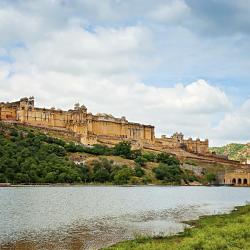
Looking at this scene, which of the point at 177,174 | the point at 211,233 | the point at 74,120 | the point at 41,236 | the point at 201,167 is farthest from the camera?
the point at 74,120

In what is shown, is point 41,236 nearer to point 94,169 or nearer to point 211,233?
point 211,233

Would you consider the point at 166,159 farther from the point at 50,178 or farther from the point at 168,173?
the point at 50,178

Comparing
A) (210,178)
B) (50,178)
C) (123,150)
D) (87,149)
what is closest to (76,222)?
(50,178)

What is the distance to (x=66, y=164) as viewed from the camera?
9669 centimetres

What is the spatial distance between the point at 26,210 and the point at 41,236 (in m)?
14.0

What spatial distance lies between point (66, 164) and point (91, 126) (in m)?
47.4

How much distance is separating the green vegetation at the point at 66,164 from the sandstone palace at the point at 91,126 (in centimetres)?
1025

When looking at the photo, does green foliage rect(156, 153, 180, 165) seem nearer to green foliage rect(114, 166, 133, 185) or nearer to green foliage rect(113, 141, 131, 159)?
green foliage rect(113, 141, 131, 159)

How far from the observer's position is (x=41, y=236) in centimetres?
2714

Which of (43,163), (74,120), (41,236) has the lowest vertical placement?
(41,236)

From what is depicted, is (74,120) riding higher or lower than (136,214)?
higher

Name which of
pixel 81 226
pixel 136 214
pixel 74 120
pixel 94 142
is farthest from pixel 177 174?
pixel 81 226

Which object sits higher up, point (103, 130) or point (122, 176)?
point (103, 130)

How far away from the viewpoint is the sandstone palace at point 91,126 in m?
132
